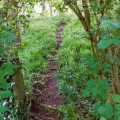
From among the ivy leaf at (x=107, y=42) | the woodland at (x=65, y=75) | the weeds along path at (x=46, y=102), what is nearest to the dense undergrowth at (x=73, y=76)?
the woodland at (x=65, y=75)

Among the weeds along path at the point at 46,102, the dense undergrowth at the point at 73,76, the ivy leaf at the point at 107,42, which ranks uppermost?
the ivy leaf at the point at 107,42

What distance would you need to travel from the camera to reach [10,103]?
290 centimetres

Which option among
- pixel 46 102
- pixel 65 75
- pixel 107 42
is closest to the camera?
pixel 107 42

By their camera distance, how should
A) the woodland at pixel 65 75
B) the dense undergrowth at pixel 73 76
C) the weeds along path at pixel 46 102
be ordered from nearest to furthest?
the woodland at pixel 65 75 → the dense undergrowth at pixel 73 76 → the weeds along path at pixel 46 102

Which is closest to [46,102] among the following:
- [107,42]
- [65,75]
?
[65,75]

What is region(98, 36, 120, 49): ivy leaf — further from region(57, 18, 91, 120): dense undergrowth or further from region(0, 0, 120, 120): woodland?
region(57, 18, 91, 120): dense undergrowth

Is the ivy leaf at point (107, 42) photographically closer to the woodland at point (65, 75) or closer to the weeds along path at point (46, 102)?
the woodland at point (65, 75)

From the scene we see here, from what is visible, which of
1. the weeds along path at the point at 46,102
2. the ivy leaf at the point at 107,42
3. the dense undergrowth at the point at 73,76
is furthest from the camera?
the weeds along path at the point at 46,102

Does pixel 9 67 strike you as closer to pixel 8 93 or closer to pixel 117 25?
pixel 8 93

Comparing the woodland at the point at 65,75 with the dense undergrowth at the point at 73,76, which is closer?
the woodland at the point at 65,75

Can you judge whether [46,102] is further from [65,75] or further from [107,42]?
[107,42]

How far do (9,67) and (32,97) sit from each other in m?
2.20

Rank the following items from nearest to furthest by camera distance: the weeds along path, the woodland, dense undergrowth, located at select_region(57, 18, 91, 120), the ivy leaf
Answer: the ivy leaf → the woodland → dense undergrowth, located at select_region(57, 18, 91, 120) → the weeds along path

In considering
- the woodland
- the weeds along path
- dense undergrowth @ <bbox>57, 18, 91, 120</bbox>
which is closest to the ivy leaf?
the woodland
